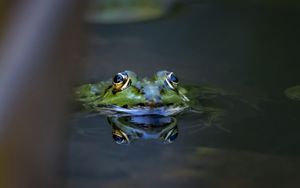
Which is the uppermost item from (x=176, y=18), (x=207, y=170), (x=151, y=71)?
(x=176, y=18)

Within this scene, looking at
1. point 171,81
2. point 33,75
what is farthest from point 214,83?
point 33,75

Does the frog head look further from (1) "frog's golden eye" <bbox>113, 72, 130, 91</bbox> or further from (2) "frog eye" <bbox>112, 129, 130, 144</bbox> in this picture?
(2) "frog eye" <bbox>112, 129, 130, 144</bbox>

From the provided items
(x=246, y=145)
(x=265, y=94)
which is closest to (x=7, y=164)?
(x=246, y=145)

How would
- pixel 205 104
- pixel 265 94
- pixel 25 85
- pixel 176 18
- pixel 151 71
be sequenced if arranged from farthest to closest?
1. pixel 176 18
2. pixel 151 71
3. pixel 265 94
4. pixel 205 104
5. pixel 25 85

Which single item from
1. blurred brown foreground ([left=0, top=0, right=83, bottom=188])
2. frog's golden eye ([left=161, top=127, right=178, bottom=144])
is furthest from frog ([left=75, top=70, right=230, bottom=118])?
blurred brown foreground ([left=0, top=0, right=83, bottom=188])

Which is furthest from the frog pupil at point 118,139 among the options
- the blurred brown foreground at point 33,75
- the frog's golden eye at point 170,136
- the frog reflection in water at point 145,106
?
the blurred brown foreground at point 33,75

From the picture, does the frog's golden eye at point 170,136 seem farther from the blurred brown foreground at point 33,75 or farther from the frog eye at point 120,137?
the blurred brown foreground at point 33,75

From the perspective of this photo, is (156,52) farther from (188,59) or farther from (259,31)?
(259,31)

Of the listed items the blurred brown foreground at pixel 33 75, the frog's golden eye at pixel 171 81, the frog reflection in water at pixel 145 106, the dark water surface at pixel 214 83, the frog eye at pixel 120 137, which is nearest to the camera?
the blurred brown foreground at pixel 33 75

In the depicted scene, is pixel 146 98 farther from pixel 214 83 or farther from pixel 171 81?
pixel 214 83
